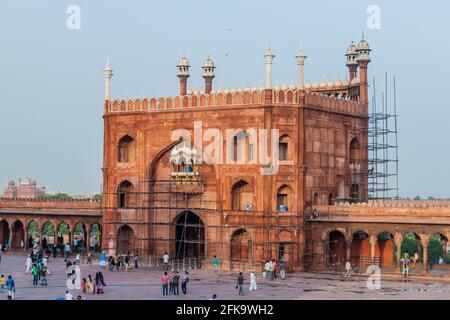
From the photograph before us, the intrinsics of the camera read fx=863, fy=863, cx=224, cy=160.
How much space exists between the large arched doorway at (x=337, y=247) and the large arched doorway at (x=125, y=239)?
36.4 feet

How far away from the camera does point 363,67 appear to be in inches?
1861

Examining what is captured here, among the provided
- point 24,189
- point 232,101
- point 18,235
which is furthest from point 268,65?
point 24,189

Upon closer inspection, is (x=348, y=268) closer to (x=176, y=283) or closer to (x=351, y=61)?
(x=176, y=283)

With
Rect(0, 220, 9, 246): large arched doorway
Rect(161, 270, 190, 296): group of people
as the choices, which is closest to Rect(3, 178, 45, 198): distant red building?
Rect(0, 220, 9, 246): large arched doorway

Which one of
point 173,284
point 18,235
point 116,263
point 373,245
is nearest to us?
point 173,284

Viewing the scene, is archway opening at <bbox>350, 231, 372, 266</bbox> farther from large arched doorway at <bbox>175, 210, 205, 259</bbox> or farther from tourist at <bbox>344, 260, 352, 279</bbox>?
large arched doorway at <bbox>175, 210, 205, 259</bbox>

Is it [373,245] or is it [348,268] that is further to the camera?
[373,245]

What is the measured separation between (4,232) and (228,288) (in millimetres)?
27713

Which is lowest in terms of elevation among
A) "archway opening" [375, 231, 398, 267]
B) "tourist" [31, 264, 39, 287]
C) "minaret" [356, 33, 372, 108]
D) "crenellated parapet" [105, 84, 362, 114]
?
"tourist" [31, 264, 39, 287]

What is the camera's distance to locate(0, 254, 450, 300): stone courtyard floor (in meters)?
32.3

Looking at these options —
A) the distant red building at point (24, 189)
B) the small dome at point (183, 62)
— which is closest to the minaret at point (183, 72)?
the small dome at point (183, 62)

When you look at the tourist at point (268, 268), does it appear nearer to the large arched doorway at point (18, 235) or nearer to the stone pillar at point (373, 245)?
the stone pillar at point (373, 245)

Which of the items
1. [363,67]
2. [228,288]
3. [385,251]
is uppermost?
[363,67]

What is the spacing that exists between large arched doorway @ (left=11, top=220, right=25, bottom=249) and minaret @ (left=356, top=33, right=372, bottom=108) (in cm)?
2424
